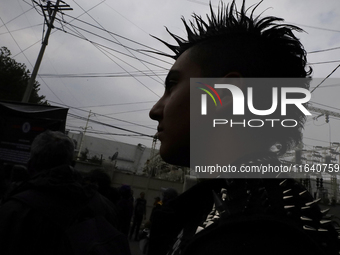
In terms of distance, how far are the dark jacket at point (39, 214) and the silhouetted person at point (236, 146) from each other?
84cm

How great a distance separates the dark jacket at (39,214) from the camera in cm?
145

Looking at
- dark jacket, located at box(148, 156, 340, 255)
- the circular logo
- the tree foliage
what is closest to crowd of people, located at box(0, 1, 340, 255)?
dark jacket, located at box(148, 156, 340, 255)

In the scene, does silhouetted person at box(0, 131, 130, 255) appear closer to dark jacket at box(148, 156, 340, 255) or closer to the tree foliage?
dark jacket at box(148, 156, 340, 255)

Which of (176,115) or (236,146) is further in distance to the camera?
(176,115)

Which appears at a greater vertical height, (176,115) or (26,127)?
(26,127)

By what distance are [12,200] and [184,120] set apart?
1.23 m

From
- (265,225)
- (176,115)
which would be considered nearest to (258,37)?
(176,115)

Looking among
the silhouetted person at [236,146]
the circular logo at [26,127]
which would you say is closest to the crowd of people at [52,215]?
the silhouetted person at [236,146]

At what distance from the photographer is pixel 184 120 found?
0.96 metres

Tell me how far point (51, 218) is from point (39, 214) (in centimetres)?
7

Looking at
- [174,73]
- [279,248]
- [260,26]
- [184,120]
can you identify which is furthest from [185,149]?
[260,26]

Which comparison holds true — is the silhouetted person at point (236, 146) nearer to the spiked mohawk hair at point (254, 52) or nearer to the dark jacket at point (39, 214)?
the spiked mohawk hair at point (254, 52)

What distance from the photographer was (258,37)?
3.47 ft

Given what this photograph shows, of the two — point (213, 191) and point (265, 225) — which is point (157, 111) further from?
point (265, 225)
